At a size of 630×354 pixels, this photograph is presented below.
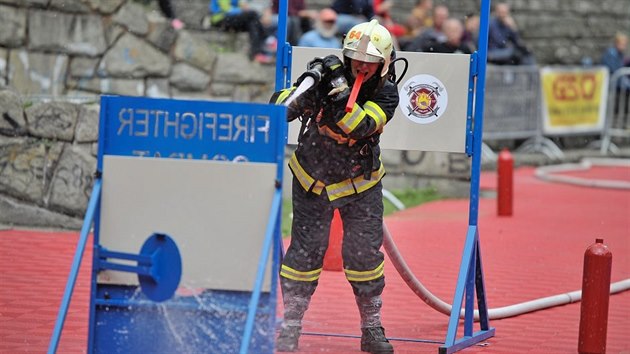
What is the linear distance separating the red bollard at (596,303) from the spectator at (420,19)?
11.9 m

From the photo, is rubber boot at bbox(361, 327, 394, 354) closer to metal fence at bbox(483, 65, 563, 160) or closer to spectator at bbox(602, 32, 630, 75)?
metal fence at bbox(483, 65, 563, 160)

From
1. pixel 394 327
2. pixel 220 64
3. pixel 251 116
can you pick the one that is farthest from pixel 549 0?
pixel 251 116

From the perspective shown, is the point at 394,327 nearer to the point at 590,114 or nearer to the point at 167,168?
the point at 167,168

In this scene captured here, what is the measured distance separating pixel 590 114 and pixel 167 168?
52.3 feet

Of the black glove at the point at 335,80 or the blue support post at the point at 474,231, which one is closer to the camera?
the black glove at the point at 335,80

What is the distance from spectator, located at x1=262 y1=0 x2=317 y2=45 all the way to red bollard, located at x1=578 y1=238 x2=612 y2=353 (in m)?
9.92

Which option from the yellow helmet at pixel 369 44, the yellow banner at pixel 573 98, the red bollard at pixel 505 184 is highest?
the yellow banner at pixel 573 98

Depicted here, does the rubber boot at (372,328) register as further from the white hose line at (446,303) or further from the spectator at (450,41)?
the spectator at (450,41)

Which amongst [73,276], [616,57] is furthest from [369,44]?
[616,57]

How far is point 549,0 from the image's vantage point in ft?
81.3

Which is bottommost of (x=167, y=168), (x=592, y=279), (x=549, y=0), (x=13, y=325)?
(x=13, y=325)

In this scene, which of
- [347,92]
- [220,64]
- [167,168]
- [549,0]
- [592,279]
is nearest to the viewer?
[167,168]

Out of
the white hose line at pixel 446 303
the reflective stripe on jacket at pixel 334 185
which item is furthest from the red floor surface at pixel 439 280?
the reflective stripe on jacket at pixel 334 185

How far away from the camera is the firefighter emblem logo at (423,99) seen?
712cm
